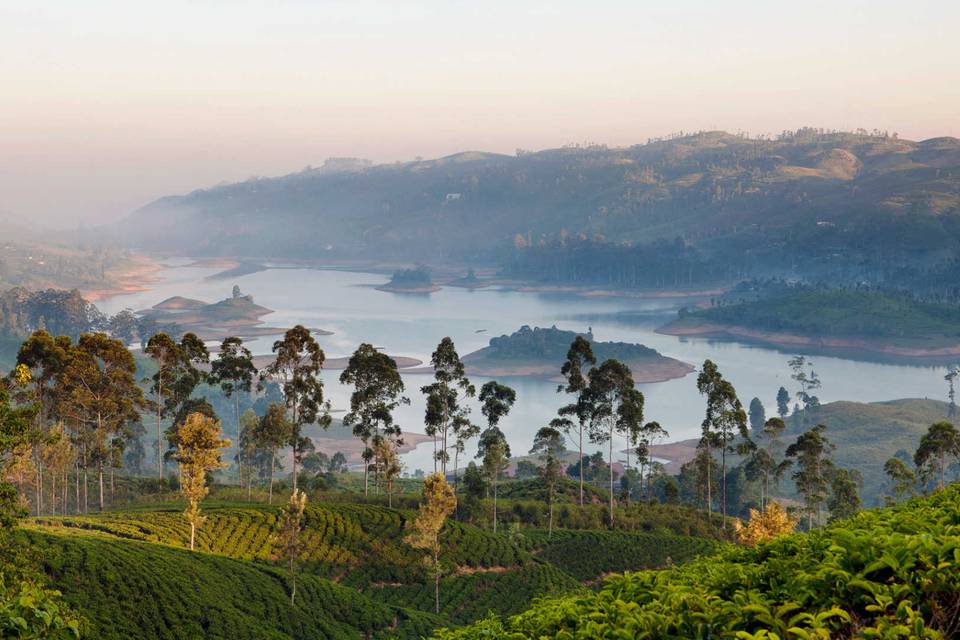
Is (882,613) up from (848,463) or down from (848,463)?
up

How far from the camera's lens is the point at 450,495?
36.2m

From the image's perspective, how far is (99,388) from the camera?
162 ft

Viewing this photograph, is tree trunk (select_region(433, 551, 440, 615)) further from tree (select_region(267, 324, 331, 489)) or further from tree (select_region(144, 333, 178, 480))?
tree (select_region(144, 333, 178, 480))

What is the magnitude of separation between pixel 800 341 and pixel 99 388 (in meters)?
160

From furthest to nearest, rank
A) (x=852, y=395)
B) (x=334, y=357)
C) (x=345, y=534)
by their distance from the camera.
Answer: (x=334, y=357) → (x=852, y=395) → (x=345, y=534)

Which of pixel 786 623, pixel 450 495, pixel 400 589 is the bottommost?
pixel 400 589

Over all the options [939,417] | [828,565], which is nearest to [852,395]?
[939,417]

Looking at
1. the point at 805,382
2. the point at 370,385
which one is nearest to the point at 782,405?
the point at 805,382

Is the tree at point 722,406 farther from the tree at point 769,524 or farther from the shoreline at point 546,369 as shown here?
the shoreline at point 546,369

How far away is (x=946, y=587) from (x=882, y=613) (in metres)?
0.47

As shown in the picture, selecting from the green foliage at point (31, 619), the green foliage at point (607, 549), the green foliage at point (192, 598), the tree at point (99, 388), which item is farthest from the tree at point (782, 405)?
the green foliage at point (31, 619)

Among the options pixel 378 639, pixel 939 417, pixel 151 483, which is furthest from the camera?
pixel 939 417

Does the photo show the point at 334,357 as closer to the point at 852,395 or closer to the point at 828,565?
the point at 852,395

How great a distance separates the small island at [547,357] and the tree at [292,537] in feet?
369
